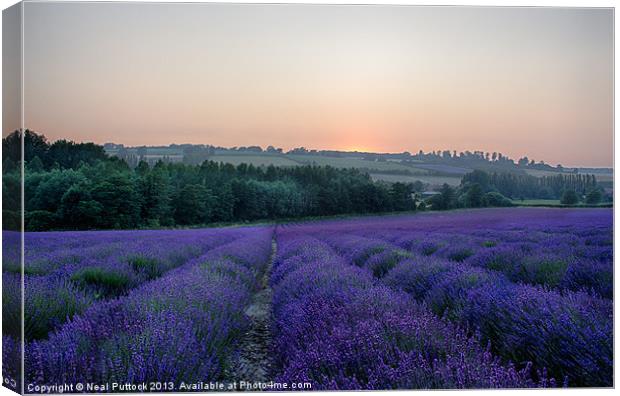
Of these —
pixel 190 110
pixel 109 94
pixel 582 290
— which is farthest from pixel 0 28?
pixel 582 290

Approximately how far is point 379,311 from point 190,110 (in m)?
1.73

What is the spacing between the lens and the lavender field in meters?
3.04

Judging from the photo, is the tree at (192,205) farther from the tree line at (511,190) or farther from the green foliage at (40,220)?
the tree line at (511,190)

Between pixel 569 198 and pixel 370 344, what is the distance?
174 centimetres

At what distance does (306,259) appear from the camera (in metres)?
3.89

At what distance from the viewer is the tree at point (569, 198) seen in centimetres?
364

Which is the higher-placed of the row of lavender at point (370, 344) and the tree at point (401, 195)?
the tree at point (401, 195)

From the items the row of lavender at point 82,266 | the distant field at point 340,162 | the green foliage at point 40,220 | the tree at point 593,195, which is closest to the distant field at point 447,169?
the distant field at point 340,162

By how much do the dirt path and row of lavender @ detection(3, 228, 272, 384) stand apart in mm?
77

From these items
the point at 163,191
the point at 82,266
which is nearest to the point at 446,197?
the point at 163,191

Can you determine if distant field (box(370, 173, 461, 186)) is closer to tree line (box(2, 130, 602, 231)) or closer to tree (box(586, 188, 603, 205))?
tree line (box(2, 130, 602, 231))

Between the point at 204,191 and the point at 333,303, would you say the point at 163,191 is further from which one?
the point at 333,303

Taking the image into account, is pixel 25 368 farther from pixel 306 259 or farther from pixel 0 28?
pixel 0 28

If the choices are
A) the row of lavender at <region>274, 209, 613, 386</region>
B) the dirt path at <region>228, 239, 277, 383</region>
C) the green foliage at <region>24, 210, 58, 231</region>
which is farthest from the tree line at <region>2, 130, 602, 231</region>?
the dirt path at <region>228, 239, 277, 383</region>
